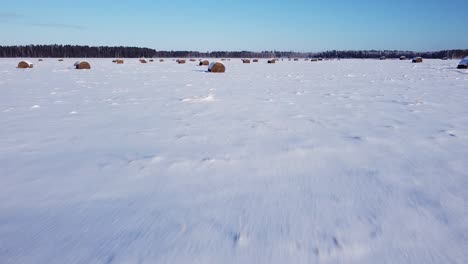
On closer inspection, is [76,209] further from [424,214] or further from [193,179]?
[424,214]

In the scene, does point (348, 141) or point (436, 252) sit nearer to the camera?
point (436, 252)

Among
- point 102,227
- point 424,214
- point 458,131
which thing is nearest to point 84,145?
point 102,227

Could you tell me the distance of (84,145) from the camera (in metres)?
3.70

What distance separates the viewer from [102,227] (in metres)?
1.91

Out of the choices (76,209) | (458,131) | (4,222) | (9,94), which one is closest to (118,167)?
(76,209)

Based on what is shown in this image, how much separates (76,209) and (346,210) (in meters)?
1.99

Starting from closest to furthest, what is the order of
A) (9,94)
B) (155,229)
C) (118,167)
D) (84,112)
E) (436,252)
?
(436,252)
(155,229)
(118,167)
(84,112)
(9,94)

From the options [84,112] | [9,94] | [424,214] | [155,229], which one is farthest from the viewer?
[9,94]

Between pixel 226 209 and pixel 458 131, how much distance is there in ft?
13.2

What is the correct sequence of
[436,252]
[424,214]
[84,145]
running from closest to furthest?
[436,252], [424,214], [84,145]

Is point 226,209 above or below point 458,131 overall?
below

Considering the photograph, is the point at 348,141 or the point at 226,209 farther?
the point at 348,141

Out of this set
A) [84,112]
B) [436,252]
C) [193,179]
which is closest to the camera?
[436,252]

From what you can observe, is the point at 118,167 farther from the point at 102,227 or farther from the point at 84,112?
the point at 84,112
